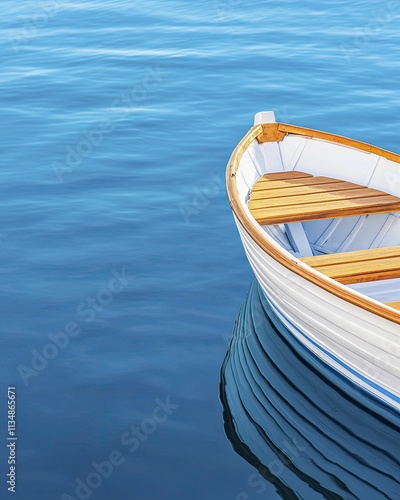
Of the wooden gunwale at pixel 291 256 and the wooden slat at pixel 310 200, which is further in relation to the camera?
the wooden slat at pixel 310 200

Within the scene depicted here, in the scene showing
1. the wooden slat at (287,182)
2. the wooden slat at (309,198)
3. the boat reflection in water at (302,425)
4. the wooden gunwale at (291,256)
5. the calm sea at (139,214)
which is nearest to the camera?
the wooden gunwale at (291,256)

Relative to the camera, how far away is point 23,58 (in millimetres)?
17094

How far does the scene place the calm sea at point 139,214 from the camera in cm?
641

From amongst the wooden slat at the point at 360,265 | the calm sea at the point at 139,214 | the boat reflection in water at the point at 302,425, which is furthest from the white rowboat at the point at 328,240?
the calm sea at the point at 139,214

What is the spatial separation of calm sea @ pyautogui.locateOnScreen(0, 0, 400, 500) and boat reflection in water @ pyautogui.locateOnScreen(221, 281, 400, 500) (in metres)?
0.17

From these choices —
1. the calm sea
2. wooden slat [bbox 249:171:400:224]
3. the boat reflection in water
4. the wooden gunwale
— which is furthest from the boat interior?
the boat reflection in water

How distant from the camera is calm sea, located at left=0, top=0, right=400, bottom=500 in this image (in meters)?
6.41

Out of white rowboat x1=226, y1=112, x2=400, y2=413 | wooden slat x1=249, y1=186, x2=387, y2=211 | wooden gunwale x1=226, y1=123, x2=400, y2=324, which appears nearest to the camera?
wooden gunwale x1=226, y1=123, x2=400, y2=324

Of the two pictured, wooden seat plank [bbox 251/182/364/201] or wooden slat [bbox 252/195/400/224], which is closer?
wooden slat [bbox 252/195/400/224]

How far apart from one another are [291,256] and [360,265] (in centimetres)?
86

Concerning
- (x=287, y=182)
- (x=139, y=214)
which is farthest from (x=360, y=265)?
(x=139, y=214)

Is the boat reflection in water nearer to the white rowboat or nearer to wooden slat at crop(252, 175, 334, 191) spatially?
the white rowboat

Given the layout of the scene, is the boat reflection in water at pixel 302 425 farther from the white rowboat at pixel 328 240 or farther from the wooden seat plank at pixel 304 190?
the wooden seat plank at pixel 304 190

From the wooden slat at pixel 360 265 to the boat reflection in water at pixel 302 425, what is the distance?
0.81 m
